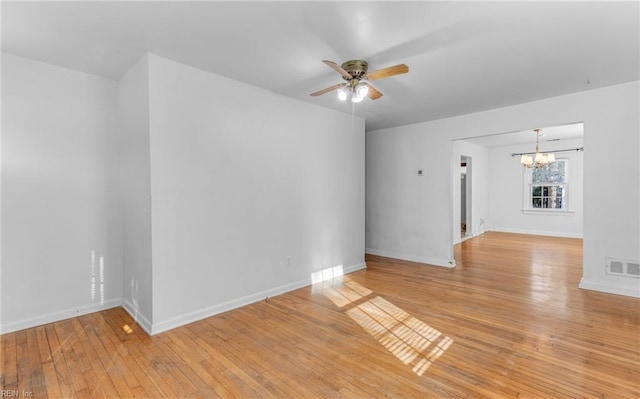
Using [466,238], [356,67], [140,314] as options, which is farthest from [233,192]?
[466,238]

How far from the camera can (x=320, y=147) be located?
15.1 ft

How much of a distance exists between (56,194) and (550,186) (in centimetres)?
1061

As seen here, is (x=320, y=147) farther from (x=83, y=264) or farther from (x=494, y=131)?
(x=83, y=264)

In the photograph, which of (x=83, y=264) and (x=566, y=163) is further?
(x=566, y=163)

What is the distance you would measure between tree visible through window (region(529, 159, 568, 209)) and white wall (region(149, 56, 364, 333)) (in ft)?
22.9

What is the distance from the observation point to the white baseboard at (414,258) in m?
5.48

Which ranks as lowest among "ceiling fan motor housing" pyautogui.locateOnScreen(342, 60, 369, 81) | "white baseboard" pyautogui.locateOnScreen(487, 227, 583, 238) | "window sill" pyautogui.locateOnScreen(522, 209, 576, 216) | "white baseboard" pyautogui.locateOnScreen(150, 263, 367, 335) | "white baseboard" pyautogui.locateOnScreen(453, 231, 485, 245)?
"white baseboard" pyautogui.locateOnScreen(150, 263, 367, 335)

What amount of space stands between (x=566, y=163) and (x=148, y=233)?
9941mm

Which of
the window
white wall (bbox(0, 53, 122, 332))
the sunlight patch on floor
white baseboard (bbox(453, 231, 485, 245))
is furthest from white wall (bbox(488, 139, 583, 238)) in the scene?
white wall (bbox(0, 53, 122, 332))

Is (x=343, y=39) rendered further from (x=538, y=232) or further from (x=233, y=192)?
(x=538, y=232)

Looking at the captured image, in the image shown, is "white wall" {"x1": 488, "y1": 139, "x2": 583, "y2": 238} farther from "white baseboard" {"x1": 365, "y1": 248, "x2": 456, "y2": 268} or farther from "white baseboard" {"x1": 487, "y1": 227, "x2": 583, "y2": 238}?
"white baseboard" {"x1": 365, "y1": 248, "x2": 456, "y2": 268}

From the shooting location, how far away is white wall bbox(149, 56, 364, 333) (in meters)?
3.00

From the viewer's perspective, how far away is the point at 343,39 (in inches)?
101

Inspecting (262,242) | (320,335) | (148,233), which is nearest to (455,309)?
(320,335)
